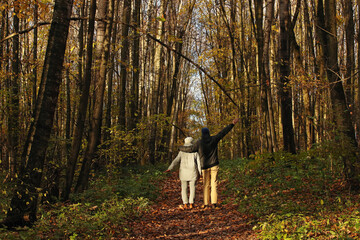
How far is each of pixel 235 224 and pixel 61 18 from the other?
5326mm

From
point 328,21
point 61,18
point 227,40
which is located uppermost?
point 227,40

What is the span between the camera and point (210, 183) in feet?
26.9

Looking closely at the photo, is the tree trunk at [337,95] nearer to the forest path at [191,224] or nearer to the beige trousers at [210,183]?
the forest path at [191,224]

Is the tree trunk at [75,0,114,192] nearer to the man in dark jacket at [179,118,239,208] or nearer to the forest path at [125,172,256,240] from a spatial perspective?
the forest path at [125,172,256,240]

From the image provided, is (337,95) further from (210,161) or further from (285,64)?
(210,161)

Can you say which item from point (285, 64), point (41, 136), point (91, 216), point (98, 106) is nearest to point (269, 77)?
point (285, 64)

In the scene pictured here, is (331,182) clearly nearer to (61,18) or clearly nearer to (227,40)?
(61,18)

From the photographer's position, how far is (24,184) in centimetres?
478

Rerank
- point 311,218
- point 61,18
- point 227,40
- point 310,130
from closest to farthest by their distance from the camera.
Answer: point 61,18
point 311,218
point 310,130
point 227,40

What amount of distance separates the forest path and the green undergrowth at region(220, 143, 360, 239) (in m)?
0.33

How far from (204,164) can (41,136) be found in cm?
438

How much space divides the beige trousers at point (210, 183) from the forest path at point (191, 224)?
338mm

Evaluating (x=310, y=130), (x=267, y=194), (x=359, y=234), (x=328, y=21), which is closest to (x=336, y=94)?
(x=328, y=21)

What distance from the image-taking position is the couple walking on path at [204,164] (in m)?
8.06
